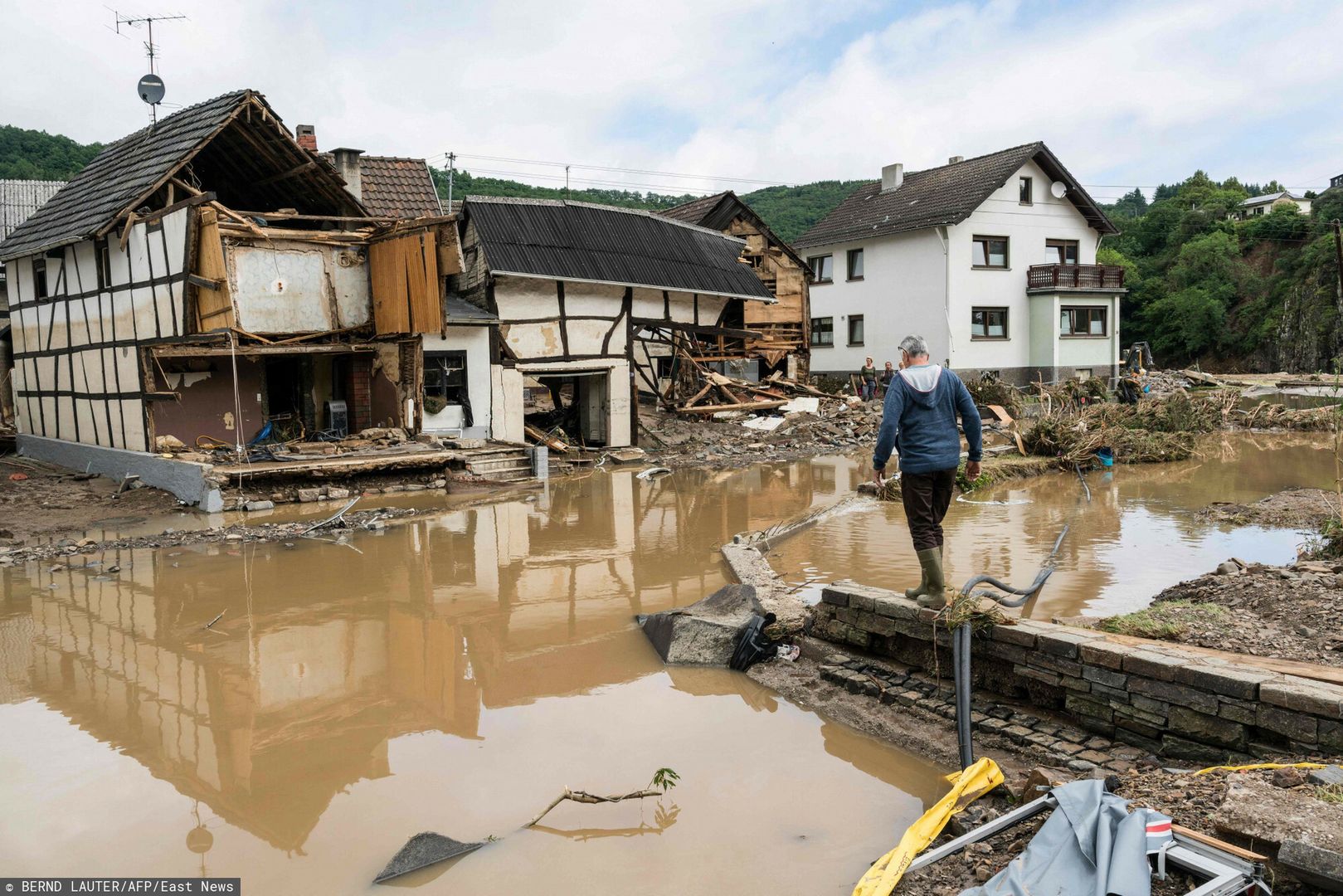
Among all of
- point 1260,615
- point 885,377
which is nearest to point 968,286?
point 885,377

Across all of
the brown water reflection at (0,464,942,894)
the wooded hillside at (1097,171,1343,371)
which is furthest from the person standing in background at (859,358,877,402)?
the wooded hillside at (1097,171,1343,371)

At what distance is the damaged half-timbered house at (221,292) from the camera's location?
15.7 meters

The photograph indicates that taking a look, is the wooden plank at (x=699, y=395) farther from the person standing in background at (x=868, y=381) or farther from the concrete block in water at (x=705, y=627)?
the concrete block in water at (x=705, y=627)

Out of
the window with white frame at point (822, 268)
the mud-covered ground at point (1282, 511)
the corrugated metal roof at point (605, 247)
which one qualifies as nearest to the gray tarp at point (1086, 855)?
the mud-covered ground at point (1282, 511)

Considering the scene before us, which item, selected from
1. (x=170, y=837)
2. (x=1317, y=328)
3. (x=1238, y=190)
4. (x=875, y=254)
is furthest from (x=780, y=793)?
(x=1238, y=190)

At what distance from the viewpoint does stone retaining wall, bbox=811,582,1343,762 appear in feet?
15.1

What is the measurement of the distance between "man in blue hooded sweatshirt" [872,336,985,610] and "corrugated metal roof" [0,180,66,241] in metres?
30.1

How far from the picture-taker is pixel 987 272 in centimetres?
3219

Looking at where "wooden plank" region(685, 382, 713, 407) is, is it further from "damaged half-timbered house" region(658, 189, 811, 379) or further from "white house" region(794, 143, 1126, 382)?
"white house" region(794, 143, 1126, 382)

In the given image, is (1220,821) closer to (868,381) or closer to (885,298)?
(868,381)

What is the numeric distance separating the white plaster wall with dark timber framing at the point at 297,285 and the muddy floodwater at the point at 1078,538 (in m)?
10.1

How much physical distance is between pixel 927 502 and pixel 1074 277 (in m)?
29.6

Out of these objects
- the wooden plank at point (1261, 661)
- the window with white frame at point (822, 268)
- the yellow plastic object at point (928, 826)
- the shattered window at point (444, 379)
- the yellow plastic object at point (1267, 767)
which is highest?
the window with white frame at point (822, 268)

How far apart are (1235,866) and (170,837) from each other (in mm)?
5046
